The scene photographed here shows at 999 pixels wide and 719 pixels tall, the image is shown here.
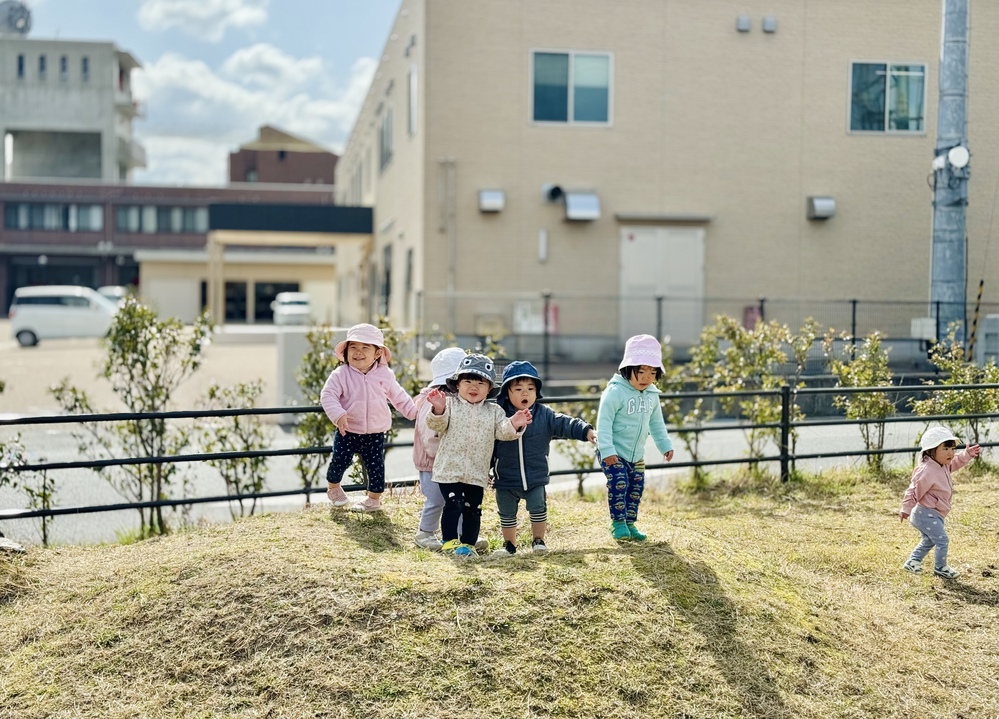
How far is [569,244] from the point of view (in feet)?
69.9

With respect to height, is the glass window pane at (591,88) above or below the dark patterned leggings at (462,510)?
above

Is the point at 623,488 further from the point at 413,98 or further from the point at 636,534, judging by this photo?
the point at 413,98

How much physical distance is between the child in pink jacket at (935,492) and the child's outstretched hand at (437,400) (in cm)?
299

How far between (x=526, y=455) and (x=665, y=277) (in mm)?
16069

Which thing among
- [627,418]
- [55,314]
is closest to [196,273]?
[55,314]

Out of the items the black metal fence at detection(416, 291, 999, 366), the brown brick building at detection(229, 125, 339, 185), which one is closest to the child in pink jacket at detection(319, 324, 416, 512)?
the black metal fence at detection(416, 291, 999, 366)

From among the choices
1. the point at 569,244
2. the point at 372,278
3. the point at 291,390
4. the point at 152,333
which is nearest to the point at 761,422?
the point at 152,333

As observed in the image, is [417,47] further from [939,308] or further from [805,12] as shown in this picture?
[939,308]

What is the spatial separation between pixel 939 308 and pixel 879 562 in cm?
766

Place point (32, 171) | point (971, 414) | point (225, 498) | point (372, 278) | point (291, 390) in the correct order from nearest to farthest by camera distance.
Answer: point (225, 498) → point (971, 414) → point (291, 390) → point (372, 278) → point (32, 171)

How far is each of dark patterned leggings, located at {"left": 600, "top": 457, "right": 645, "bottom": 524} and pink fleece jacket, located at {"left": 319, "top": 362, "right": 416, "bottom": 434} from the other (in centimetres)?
140

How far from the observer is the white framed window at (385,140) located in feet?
91.8

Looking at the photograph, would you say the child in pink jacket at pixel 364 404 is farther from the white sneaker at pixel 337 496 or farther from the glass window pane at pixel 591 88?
the glass window pane at pixel 591 88

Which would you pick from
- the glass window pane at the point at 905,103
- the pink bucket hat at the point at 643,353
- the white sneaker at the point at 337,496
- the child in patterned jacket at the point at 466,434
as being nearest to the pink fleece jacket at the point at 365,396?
the white sneaker at the point at 337,496
